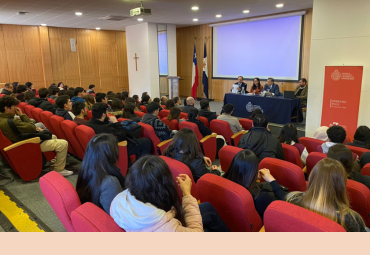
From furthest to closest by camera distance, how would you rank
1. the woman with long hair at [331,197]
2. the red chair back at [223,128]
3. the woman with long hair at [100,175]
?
1. the red chair back at [223,128]
2. the woman with long hair at [100,175]
3. the woman with long hair at [331,197]

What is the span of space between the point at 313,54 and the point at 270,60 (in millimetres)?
4198

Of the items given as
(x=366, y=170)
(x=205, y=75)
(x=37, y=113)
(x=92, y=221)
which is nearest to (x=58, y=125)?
(x=37, y=113)

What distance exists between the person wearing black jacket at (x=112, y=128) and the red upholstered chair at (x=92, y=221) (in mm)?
2366

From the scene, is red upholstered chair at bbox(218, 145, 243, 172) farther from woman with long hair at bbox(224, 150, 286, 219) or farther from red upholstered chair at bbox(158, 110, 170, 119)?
red upholstered chair at bbox(158, 110, 170, 119)

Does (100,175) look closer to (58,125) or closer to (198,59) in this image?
(58,125)

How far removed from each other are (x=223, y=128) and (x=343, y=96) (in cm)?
256

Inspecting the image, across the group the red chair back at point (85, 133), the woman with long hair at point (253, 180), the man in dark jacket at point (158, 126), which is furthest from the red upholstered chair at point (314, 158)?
the red chair back at point (85, 133)

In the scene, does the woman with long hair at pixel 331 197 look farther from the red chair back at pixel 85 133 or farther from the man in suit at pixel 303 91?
the man in suit at pixel 303 91

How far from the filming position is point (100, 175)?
1986mm

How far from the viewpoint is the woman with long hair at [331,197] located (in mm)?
1538

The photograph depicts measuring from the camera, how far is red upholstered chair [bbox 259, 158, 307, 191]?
2193mm

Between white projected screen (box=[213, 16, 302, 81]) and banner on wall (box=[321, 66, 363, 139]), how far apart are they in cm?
391

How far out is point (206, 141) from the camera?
13.9 ft

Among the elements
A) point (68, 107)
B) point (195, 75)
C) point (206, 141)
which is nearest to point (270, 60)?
point (195, 75)
